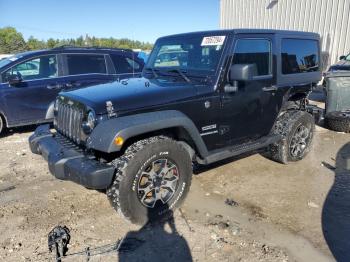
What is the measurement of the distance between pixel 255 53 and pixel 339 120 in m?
3.80

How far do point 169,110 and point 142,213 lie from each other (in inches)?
43.8

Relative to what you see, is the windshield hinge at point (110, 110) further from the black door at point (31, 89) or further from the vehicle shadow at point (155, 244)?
the black door at point (31, 89)

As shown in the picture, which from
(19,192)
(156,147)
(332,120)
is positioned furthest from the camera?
(332,120)

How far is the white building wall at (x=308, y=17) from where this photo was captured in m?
13.6

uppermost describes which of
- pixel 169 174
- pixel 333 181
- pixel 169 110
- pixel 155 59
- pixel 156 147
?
pixel 155 59

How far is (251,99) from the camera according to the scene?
4.65 meters

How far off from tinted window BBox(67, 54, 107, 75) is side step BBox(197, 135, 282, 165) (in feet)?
13.8

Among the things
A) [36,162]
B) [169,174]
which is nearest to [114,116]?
[169,174]

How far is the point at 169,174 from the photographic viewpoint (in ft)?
13.0

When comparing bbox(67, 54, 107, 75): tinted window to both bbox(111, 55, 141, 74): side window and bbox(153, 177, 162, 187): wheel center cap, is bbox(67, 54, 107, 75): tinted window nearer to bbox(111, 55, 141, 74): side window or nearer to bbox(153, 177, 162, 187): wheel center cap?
bbox(111, 55, 141, 74): side window

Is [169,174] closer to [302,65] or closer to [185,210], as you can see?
[185,210]

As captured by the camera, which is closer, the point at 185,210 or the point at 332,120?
the point at 185,210

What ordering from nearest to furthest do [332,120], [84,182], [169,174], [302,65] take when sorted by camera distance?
[84,182], [169,174], [302,65], [332,120]

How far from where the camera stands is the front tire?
349 centimetres
